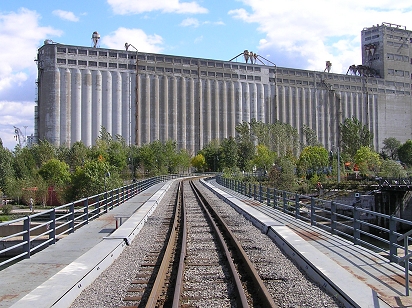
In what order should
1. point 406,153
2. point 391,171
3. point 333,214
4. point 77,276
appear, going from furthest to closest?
point 406,153 < point 391,171 < point 333,214 < point 77,276

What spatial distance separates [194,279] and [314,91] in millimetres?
143506

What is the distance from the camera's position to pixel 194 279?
31.9ft

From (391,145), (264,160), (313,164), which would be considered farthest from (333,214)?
(391,145)

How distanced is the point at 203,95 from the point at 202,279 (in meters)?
125

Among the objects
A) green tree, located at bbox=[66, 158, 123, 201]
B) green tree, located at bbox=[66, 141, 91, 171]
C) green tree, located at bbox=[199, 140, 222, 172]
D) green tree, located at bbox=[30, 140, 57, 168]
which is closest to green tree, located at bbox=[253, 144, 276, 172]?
green tree, located at bbox=[66, 158, 123, 201]

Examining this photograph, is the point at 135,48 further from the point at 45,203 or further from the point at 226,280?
the point at 226,280

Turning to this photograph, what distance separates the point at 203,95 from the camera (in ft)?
438

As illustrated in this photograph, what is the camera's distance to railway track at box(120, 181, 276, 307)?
8.03 meters

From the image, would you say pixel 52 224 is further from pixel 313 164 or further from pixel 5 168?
pixel 313 164

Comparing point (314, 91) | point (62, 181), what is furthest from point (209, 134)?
point (62, 181)

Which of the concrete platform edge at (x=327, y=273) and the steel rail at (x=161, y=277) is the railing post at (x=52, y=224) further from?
the concrete platform edge at (x=327, y=273)

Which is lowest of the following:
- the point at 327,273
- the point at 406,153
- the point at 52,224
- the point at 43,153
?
the point at 327,273

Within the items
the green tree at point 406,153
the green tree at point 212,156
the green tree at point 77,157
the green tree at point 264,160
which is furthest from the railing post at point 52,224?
the green tree at point 406,153

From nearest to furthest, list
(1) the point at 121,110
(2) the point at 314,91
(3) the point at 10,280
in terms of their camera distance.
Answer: (3) the point at 10,280
(1) the point at 121,110
(2) the point at 314,91
